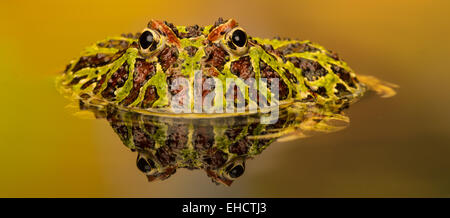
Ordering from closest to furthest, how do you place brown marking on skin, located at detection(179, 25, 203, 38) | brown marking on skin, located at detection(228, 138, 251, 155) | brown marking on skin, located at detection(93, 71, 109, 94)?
brown marking on skin, located at detection(228, 138, 251, 155)
brown marking on skin, located at detection(179, 25, 203, 38)
brown marking on skin, located at detection(93, 71, 109, 94)

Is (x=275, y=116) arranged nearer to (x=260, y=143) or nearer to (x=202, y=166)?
(x=260, y=143)

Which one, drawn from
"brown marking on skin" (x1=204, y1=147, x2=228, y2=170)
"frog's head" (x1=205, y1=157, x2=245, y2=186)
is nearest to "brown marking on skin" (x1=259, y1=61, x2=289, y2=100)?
"brown marking on skin" (x1=204, y1=147, x2=228, y2=170)

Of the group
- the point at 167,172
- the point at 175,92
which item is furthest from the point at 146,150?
the point at 175,92

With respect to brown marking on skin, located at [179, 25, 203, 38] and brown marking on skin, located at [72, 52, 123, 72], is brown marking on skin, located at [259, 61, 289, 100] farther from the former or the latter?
brown marking on skin, located at [72, 52, 123, 72]

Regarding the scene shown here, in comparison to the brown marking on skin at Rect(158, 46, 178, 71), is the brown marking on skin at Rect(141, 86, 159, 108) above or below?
below

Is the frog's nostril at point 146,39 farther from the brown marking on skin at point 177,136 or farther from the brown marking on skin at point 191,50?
the brown marking on skin at point 177,136

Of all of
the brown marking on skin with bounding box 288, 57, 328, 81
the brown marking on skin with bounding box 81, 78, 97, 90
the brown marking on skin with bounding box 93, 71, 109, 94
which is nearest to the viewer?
the brown marking on skin with bounding box 93, 71, 109, 94

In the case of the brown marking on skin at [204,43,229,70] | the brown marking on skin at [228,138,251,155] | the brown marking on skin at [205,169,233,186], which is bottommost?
the brown marking on skin at [205,169,233,186]

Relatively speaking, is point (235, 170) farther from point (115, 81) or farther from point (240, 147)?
point (115, 81)
